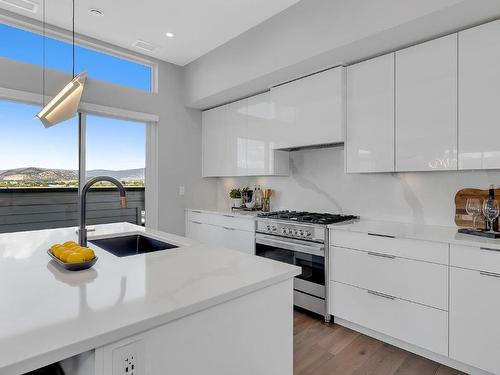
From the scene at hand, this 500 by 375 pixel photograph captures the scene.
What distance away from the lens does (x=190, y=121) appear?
4.28 m

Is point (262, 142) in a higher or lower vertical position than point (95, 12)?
lower

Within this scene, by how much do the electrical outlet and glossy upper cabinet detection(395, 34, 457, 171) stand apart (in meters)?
2.24

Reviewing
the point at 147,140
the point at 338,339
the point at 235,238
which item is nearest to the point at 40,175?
the point at 147,140

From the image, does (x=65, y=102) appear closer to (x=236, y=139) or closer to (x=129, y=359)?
(x=129, y=359)

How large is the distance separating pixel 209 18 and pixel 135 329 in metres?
2.90

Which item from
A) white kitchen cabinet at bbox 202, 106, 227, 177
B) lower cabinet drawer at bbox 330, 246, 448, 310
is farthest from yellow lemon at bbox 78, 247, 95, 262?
white kitchen cabinet at bbox 202, 106, 227, 177

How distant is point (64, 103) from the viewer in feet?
6.51

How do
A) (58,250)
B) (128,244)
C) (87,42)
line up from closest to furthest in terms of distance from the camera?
(58,250), (128,244), (87,42)

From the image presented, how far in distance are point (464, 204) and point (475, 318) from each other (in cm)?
86

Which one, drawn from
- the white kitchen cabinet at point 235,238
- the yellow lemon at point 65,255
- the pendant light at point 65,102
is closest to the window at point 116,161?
the white kitchen cabinet at point 235,238

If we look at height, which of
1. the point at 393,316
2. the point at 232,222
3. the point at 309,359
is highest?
the point at 232,222

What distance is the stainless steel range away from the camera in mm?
2658

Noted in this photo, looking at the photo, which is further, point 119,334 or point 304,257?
point 304,257

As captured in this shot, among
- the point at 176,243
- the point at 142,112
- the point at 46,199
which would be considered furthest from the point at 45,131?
the point at 176,243
